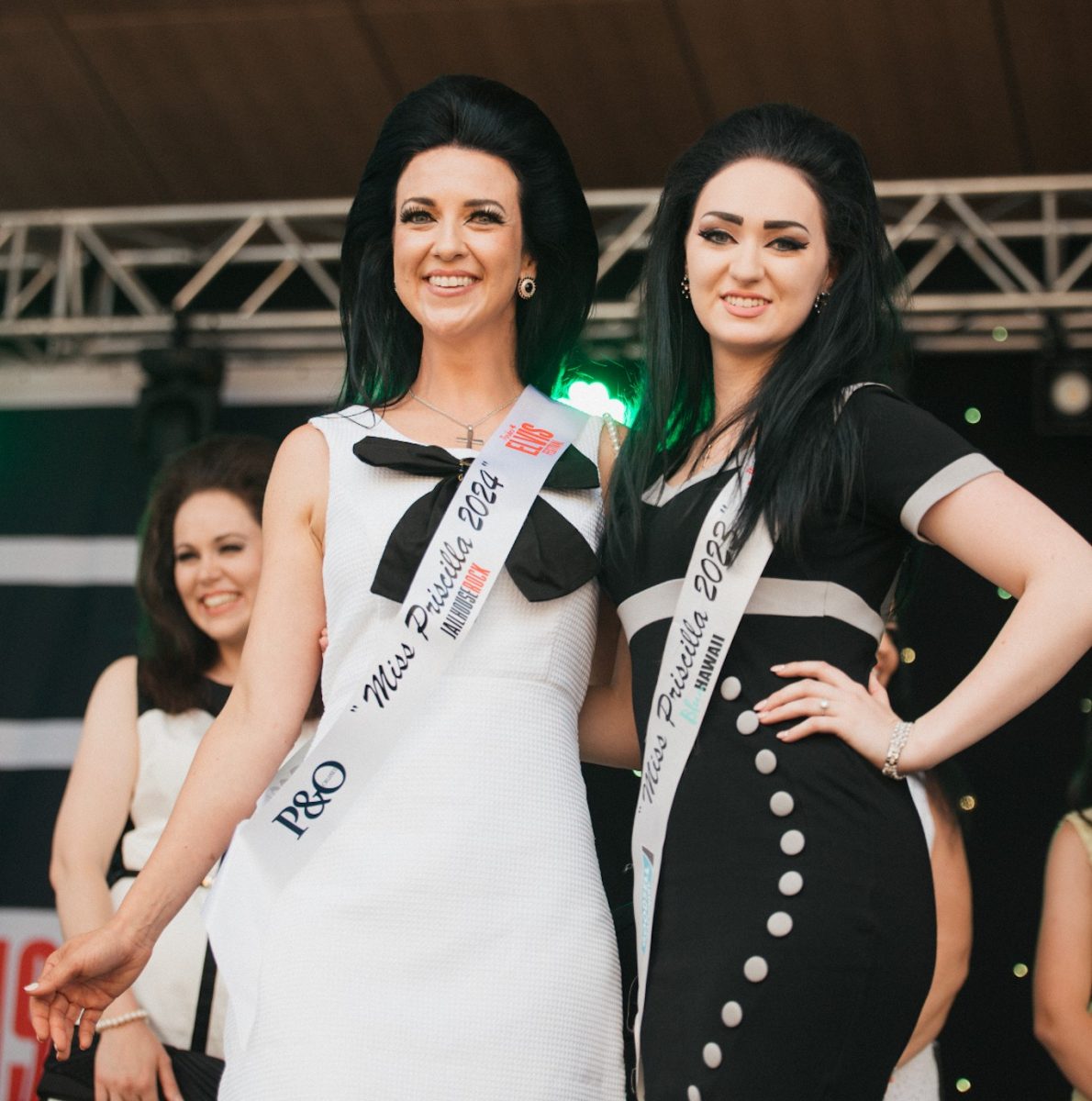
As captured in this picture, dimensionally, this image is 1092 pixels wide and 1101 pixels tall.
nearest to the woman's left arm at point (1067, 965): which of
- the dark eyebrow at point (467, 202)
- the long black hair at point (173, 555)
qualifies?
the long black hair at point (173, 555)

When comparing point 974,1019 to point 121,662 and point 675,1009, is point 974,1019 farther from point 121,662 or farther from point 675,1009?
point 675,1009

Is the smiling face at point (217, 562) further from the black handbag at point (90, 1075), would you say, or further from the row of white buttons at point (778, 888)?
the row of white buttons at point (778, 888)

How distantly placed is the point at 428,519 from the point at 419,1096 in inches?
26.9

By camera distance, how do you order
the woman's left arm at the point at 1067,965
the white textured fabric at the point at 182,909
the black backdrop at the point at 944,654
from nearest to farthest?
1. the white textured fabric at the point at 182,909
2. the woman's left arm at the point at 1067,965
3. the black backdrop at the point at 944,654

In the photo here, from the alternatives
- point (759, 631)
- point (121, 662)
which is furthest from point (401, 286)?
point (121, 662)

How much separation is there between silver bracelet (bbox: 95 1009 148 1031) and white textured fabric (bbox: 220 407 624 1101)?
105cm

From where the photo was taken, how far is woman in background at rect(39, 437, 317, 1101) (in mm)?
2957

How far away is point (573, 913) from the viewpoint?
1997mm

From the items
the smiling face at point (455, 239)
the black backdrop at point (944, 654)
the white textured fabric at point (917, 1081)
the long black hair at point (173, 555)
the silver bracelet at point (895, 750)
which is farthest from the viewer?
the black backdrop at point (944, 654)

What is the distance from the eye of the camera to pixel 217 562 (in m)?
3.56

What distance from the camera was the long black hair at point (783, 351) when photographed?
76.0 inches

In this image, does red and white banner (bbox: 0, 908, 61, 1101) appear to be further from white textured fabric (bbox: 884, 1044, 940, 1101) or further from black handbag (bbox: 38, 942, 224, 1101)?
white textured fabric (bbox: 884, 1044, 940, 1101)

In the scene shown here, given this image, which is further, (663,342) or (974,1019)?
(974,1019)

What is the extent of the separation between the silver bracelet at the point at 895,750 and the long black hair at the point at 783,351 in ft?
0.75
